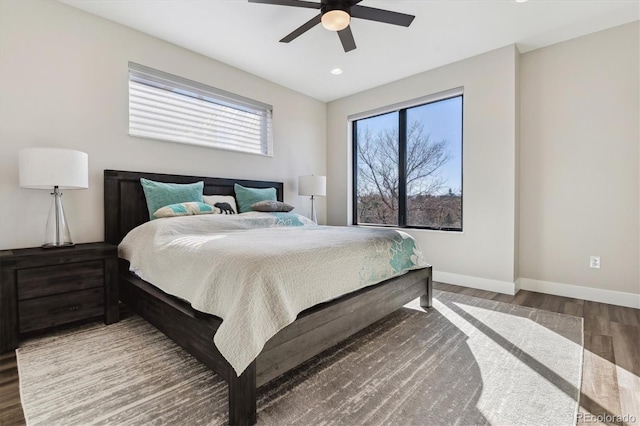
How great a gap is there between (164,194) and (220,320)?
1.89 m

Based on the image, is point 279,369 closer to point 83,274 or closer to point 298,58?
point 83,274

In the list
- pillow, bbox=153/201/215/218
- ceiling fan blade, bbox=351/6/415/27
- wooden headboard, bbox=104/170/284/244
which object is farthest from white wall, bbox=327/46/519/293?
wooden headboard, bbox=104/170/284/244

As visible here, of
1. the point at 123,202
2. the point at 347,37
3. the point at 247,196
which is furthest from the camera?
the point at 247,196

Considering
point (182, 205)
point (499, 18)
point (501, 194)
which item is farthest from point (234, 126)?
point (501, 194)

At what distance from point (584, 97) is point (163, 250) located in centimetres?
412

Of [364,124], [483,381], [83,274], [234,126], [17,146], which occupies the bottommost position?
[483,381]

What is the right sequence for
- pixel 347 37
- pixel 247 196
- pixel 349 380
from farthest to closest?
pixel 247 196 < pixel 347 37 < pixel 349 380

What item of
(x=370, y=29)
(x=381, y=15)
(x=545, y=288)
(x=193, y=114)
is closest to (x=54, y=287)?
(x=193, y=114)

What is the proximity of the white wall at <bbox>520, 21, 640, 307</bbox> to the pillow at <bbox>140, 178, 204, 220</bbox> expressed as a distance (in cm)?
366

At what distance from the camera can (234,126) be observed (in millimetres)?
3783

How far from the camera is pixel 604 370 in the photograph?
1.69 m

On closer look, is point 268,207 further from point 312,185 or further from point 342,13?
point 342,13

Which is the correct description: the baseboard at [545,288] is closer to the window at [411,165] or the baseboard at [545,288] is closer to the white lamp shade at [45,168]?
the window at [411,165]

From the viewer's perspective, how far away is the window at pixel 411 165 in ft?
12.3
